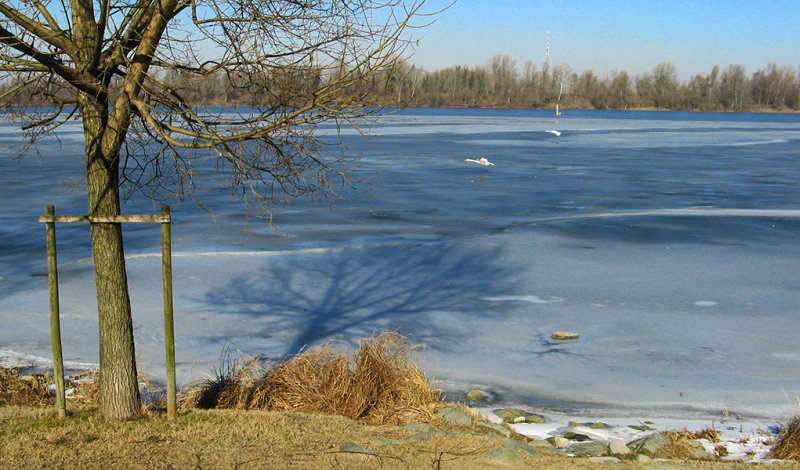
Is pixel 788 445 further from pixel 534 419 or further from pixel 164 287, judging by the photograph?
pixel 164 287

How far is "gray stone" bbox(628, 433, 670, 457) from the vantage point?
5.99m

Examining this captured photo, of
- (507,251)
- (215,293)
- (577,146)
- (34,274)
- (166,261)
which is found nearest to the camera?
(166,261)

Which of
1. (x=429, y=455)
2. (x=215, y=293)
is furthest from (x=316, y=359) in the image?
(x=215, y=293)

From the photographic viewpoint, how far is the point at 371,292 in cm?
1074

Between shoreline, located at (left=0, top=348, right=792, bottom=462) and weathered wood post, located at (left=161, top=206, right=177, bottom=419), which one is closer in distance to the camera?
weathered wood post, located at (left=161, top=206, right=177, bottom=419)

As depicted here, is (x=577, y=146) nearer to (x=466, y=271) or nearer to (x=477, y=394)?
(x=466, y=271)

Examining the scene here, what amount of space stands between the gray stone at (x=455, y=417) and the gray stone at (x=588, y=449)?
2.77ft

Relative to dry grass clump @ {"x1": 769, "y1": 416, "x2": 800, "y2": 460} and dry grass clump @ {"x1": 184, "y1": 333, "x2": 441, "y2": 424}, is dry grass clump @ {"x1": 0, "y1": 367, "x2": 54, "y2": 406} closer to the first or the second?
dry grass clump @ {"x1": 184, "y1": 333, "x2": 441, "y2": 424}

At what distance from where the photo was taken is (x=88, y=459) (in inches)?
184

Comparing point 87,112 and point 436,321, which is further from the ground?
point 87,112

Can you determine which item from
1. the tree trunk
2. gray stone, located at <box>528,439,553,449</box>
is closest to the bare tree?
the tree trunk

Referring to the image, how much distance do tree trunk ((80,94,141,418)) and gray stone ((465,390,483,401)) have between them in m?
2.96

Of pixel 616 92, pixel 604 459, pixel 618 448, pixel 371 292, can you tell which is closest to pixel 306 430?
pixel 604 459

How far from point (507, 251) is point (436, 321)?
410cm
